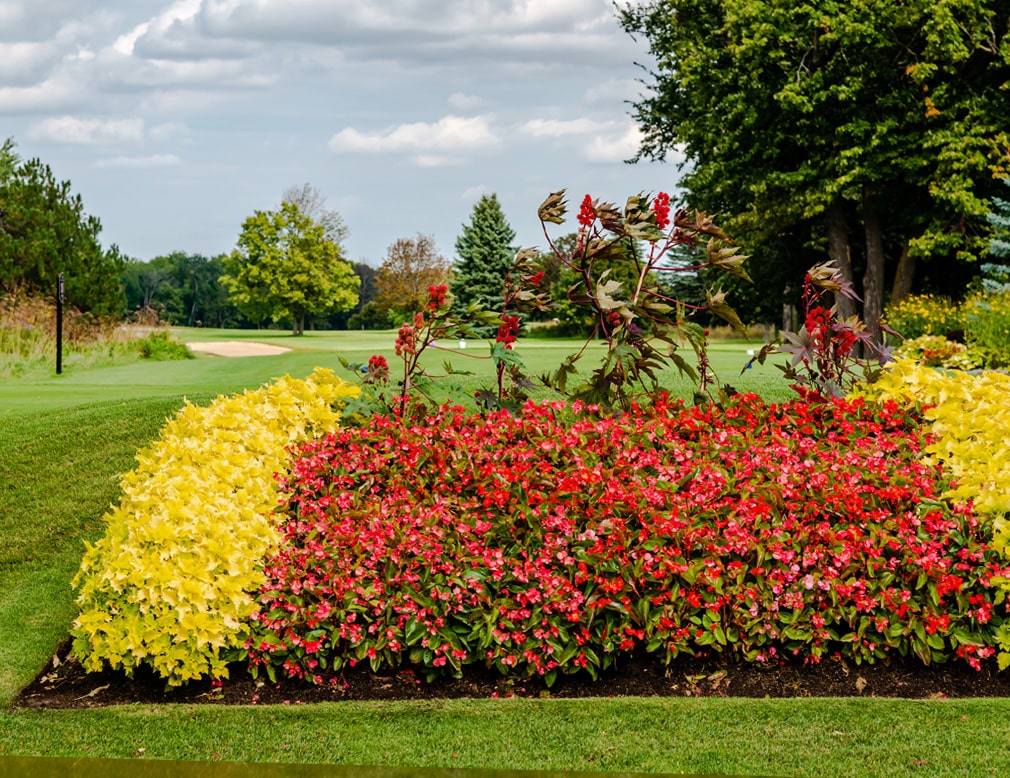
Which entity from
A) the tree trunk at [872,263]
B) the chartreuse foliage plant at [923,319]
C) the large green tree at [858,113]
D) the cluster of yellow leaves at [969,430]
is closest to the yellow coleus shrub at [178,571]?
the cluster of yellow leaves at [969,430]

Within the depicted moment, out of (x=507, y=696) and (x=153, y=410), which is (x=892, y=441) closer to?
(x=507, y=696)

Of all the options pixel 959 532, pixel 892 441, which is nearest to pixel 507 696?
pixel 959 532

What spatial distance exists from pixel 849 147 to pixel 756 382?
1428cm

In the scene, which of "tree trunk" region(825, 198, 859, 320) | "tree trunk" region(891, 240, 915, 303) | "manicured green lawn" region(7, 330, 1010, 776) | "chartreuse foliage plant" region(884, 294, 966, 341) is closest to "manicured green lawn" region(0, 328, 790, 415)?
"chartreuse foliage plant" region(884, 294, 966, 341)

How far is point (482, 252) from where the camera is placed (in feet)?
129

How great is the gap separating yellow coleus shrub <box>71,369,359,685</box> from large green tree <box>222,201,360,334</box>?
39.9 meters

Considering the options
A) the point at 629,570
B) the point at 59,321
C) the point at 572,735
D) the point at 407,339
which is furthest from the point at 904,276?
the point at 572,735

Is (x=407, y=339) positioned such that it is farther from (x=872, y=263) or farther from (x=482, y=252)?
(x=482, y=252)

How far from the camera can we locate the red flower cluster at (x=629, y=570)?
4.46 m

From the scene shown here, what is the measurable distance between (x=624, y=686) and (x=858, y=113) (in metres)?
21.1

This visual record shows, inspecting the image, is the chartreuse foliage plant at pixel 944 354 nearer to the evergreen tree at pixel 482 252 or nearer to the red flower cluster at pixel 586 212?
the red flower cluster at pixel 586 212

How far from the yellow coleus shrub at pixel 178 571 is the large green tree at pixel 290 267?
3988cm

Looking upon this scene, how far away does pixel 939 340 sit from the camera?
15.3m

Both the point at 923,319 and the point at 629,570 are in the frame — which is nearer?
the point at 629,570
